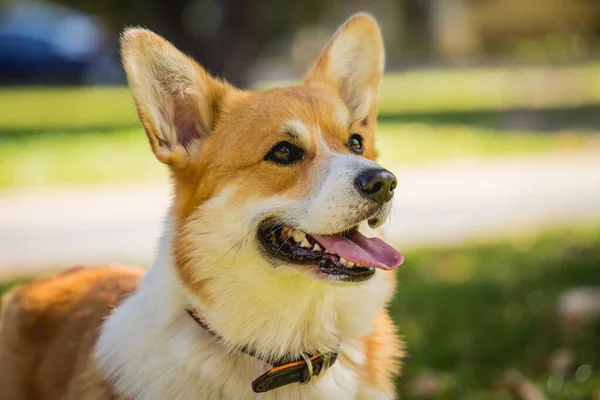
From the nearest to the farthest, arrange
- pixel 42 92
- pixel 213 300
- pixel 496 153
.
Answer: pixel 213 300 < pixel 496 153 < pixel 42 92

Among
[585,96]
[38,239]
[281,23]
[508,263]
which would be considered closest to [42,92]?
[281,23]

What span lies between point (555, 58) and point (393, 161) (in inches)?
757

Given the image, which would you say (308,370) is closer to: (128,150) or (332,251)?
(332,251)

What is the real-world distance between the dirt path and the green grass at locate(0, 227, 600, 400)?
627mm

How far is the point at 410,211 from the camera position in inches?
339

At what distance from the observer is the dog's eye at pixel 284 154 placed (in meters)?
3.28

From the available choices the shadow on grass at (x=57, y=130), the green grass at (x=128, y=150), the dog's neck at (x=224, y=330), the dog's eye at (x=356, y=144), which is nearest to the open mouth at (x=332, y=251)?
the dog's neck at (x=224, y=330)

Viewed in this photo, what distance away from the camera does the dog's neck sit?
3043 millimetres

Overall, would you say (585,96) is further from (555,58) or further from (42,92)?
(42,92)

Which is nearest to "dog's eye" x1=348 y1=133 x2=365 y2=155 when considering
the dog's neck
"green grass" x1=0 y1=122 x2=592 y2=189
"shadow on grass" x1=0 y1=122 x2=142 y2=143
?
the dog's neck

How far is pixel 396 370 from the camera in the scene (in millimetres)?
3406

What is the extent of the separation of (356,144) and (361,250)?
2.06 feet

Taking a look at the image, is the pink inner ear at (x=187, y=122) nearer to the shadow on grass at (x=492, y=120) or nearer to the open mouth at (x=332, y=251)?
the open mouth at (x=332, y=251)

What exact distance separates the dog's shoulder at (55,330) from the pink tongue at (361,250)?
0.99 metres
